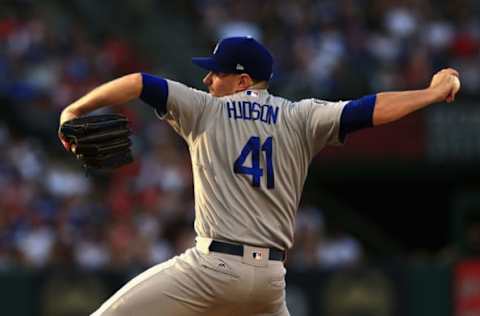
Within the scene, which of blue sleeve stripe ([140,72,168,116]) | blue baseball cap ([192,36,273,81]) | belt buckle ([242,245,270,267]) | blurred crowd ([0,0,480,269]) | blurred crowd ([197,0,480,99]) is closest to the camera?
blue sleeve stripe ([140,72,168,116])

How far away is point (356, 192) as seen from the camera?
56.0 ft

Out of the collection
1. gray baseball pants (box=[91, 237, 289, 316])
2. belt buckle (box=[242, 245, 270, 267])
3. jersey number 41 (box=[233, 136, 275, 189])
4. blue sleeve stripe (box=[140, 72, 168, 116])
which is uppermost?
blue sleeve stripe (box=[140, 72, 168, 116])

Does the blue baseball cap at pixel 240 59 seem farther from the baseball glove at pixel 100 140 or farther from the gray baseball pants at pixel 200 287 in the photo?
the gray baseball pants at pixel 200 287

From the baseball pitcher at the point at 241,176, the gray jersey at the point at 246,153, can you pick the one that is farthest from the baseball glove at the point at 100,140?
the gray jersey at the point at 246,153

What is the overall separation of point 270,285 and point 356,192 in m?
11.1

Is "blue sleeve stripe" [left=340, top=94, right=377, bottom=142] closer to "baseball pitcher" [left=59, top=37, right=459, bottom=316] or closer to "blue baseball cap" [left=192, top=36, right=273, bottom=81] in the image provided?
"baseball pitcher" [left=59, top=37, right=459, bottom=316]

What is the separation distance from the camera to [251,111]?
6.05 meters

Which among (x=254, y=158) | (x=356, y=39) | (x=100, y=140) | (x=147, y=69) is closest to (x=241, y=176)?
(x=254, y=158)

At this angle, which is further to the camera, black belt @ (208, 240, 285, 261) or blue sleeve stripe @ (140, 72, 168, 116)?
black belt @ (208, 240, 285, 261)

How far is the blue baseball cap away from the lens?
6175 millimetres

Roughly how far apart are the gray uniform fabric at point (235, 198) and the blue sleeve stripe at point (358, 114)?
36mm

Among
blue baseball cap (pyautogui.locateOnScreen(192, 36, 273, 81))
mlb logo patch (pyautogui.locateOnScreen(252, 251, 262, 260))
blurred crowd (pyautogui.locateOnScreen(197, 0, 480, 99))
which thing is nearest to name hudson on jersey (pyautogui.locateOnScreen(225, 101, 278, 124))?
blue baseball cap (pyautogui.locateOnScreen(192, 36, 273, 81))

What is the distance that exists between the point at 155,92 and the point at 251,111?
499mm

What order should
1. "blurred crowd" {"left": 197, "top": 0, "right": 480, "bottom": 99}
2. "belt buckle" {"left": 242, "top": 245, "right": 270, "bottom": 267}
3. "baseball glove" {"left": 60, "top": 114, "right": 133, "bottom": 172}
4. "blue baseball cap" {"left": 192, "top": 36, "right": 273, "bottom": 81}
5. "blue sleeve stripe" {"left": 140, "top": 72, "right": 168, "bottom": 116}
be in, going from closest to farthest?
"blue sleeve stripe" {"left": 140, "top": 72, "right": 168, "bottom": 116} < "baseball glove" {"left": 60, "top": 114, "right": 133, "bottom": 172} < "belt buckle" {"left": 242, "top": 245, "right": 270, "bottom": 267} < "blue baseball cap" {"left": 192, "top": 36, "right": 273, "bottom": 81} < "blurred crowd" {"left": 197, "top": 0, "right": 480, "bottom": 99}
